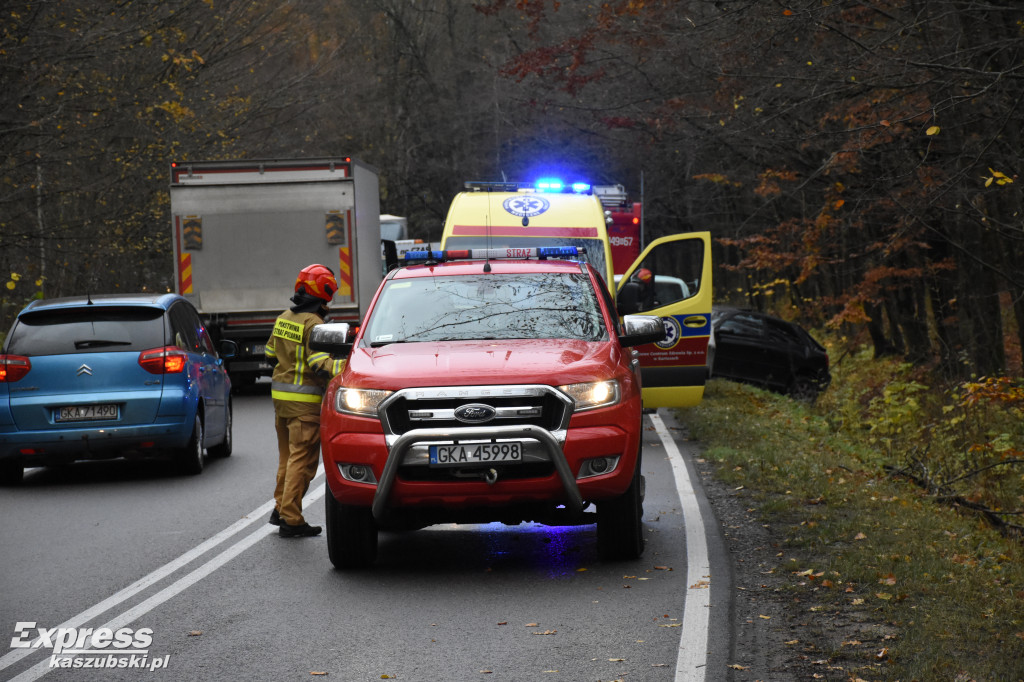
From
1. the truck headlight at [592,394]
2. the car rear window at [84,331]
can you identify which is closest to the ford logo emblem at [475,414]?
the truck headlight at [592,394]

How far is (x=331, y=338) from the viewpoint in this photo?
26.8 feet

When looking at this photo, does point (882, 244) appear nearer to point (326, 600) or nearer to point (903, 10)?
point (903, 10)

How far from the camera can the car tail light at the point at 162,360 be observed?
1174cm

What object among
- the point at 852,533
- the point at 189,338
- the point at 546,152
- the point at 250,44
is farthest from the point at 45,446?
the point at 546,152

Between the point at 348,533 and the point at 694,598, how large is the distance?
2.07m

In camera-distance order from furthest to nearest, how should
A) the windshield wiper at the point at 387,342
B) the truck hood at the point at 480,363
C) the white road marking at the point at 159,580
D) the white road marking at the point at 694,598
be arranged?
the windshield wiper at the point at 387,342, the truck hood at the point at 480,363, the white road marking at the point at 159,580, the white road marking at the point at 694,598

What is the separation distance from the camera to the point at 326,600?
23.0ft

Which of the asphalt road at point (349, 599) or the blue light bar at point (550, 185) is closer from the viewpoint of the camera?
the asphalt road at point (349, 599)

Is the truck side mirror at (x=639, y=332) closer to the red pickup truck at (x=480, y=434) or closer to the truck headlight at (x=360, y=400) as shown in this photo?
the red pickup truck at (x=480, y=434)

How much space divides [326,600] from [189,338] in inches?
243

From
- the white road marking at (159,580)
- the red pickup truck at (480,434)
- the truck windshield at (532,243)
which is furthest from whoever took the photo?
the truck windshield at (532,243)

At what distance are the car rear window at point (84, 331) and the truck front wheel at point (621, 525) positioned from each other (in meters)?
5.63

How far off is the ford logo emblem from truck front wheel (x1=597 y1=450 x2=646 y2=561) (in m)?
0.93

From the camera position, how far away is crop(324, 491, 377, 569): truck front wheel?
25.0 feet
